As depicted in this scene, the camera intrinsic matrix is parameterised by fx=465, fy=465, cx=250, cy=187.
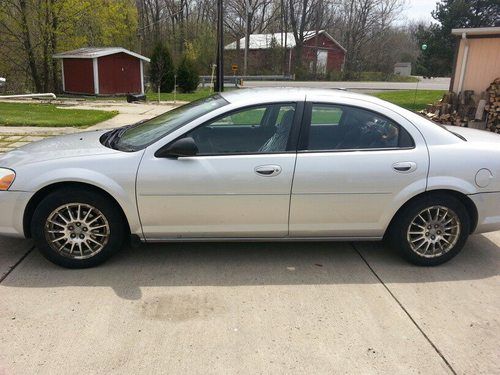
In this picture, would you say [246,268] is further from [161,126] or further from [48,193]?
[48,193]

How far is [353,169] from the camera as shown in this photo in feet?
12.4

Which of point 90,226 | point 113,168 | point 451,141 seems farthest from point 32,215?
point 451,141

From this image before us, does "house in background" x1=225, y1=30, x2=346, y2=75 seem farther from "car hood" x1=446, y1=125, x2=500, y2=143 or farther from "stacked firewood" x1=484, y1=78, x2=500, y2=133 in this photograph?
"car hood" x1=446, y1=125, x2=500, y2=143

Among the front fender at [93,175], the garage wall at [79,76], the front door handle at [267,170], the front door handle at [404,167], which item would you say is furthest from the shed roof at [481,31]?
the garage wall at [79,76]

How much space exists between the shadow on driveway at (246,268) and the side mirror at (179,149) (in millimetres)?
975

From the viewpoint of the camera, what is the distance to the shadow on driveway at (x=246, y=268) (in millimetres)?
3709

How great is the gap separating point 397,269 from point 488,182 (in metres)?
1.07

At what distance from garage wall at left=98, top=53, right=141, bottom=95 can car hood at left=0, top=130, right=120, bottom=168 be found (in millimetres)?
21200

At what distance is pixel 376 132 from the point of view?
3947 mm

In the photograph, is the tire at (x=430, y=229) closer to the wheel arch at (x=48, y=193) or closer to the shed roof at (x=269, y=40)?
the wheel arch at (x=48, y=193)

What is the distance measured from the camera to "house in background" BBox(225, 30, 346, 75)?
48156 mm

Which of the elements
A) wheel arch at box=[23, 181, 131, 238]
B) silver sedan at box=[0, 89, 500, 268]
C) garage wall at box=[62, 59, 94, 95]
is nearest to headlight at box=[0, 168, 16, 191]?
silver sedan at box=[0, 89, 500, 268]

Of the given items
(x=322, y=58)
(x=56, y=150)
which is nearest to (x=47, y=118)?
(x=56, y=150)

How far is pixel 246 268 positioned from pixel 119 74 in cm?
2307
